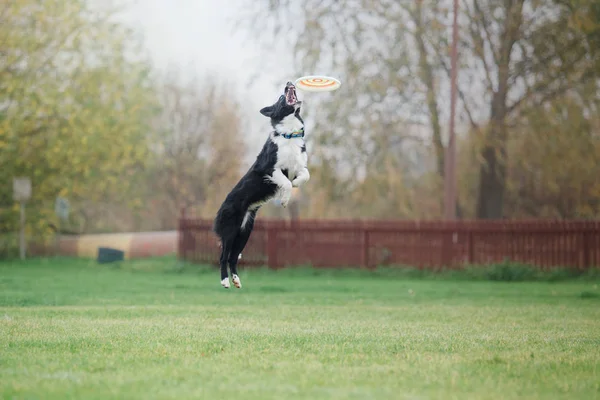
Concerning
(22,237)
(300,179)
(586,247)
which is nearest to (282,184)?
(300,179)

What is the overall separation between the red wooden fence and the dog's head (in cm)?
1626

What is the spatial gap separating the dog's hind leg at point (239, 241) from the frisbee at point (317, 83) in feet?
4.64

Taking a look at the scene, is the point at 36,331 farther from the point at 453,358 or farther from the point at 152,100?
the point at 152,100

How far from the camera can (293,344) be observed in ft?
29.1

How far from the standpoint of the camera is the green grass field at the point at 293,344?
255 inches

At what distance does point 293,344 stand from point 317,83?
275cm

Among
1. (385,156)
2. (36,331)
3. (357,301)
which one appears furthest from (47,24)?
(36,331)

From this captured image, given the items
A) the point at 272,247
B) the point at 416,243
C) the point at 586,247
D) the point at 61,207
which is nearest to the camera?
the point at 586,247

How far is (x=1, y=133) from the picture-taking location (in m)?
27.8

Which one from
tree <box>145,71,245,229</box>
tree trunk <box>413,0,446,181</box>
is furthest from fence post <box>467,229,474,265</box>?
tree <box>145,71,245,229</box>

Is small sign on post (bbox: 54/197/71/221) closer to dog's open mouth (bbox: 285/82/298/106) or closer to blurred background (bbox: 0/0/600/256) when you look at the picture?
blurred background (bbox: 0/0/600/256)

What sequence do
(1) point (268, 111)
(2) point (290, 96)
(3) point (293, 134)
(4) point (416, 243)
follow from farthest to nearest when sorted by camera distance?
(4) point (416, 243)
(1) point (268, 111)
(3) point (293, 134)
(2) point (290, 96)

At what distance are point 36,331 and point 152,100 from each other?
2697 cm

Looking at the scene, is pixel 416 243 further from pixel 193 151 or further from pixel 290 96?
pixel 193 151
